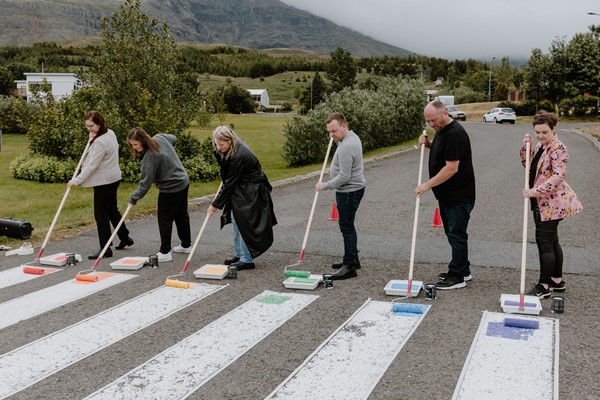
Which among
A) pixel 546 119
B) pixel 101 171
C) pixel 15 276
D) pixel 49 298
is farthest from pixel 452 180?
pixel 15 276

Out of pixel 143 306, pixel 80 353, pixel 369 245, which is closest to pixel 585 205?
pixel 369 245

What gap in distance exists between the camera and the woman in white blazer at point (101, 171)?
9.48 meters

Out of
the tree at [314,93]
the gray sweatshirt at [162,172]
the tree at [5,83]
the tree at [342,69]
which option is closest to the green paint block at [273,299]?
the gray sweatshirt at [162,172]

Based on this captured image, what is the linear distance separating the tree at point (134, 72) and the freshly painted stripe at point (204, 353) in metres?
12.6

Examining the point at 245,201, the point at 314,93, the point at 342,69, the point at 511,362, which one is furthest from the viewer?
the point at 342,69

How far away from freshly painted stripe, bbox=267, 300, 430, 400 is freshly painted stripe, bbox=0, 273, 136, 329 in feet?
11.0

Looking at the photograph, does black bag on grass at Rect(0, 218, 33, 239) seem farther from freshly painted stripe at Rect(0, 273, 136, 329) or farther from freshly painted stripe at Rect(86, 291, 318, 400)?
freshly painted stripe at Rect(86, 291, 318, 400)

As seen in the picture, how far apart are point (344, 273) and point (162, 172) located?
10.5 ft

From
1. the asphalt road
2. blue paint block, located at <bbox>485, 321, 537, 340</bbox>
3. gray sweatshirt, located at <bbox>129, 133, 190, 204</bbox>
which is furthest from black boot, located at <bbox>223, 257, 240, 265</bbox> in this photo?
blue paint block, located at <bbox>485, 321, 537, 340</bbox>

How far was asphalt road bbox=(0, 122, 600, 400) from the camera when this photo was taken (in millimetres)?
5070

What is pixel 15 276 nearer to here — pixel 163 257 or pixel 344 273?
pixel 163 257

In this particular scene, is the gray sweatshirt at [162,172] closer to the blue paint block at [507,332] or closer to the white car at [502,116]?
the blue paint block at [507,332]

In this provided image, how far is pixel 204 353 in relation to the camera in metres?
5.66

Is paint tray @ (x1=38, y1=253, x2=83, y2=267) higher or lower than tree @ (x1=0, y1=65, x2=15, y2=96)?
lower
